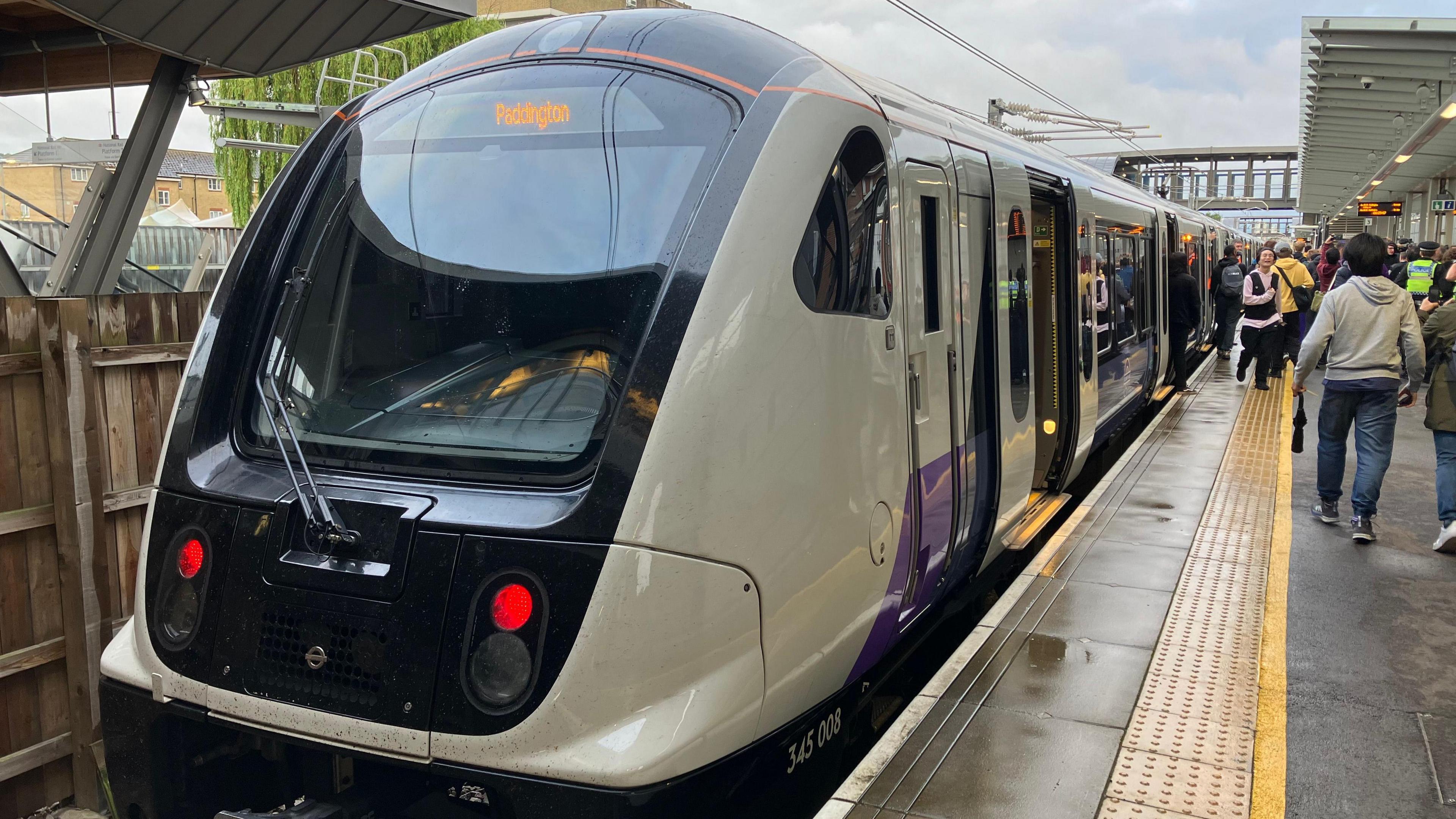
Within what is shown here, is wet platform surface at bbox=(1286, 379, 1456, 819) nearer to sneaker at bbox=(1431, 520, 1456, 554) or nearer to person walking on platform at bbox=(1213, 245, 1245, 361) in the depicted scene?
sneaker at bbox=(1431, 520, 1456, 554)

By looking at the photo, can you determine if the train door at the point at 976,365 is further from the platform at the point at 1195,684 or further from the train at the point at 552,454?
the train at the point at 552,454

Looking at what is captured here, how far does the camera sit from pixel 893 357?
3957 mm

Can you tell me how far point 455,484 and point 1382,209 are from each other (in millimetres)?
31080

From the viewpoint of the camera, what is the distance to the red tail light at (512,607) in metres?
2.95

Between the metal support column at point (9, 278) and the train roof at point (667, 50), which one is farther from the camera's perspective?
the metal support column at point (9, 278)

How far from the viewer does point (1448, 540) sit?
21.1ft

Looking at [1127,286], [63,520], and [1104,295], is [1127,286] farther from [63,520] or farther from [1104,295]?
[63,520]

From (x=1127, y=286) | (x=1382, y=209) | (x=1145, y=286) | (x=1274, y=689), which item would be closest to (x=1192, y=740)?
(x=1274, y=689)

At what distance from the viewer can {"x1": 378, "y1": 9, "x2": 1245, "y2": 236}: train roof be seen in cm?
356

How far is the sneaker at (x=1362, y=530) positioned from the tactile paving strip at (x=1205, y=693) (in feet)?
1.57

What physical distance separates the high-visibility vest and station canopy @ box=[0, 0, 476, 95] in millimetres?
11249

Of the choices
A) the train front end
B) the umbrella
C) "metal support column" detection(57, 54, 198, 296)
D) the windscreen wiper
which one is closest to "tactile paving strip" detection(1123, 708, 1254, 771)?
the train front end

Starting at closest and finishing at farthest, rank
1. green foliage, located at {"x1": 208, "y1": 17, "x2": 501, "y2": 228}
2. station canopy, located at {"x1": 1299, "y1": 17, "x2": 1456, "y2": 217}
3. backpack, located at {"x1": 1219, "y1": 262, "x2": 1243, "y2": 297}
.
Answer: station canopy, located at {"x1": 1299, "y1": 17, "x2": 1456, "y2": 217} → backpack, located at {"x1": 1219, "y1": 262, "x2": 1243, "y2": 297} → green foliage, located at {"x1": 208, "y1": 17, "x2": 501, "y2": 228}

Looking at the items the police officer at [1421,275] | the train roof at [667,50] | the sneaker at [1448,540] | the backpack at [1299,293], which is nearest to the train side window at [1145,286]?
the backpack at [1299,293]
